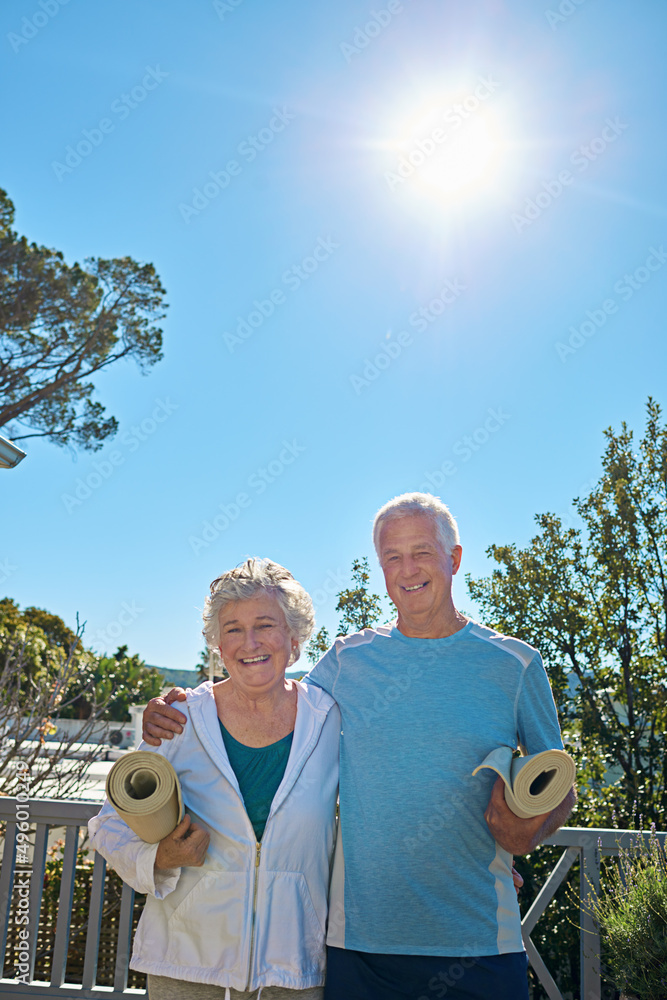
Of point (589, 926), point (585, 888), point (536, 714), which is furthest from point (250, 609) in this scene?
point (589, 926)

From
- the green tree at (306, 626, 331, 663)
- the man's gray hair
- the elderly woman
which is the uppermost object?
the green tree at (306, 626, 331, 663)

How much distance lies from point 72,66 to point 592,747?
7371mm

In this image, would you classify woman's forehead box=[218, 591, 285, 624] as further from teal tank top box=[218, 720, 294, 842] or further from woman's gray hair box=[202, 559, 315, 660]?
teal tank top box=[218, 720, 294, 842]

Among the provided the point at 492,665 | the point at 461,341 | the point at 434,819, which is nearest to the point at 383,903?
the point at 434,819

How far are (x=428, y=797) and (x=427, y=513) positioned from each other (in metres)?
0.72

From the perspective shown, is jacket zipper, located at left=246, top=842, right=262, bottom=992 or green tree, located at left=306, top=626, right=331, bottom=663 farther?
green tree, located at left=306, top=626, right=331, bottom=663

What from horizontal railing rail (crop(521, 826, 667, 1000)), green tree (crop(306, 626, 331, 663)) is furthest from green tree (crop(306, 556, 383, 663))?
horizontal railing rail (crop(521, 826, 667, 1000))

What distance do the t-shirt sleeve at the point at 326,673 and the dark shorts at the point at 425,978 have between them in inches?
24.9

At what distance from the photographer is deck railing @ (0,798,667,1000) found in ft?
8.27

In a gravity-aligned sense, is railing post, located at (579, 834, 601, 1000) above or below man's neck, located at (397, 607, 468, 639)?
below

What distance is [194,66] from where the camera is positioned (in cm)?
552

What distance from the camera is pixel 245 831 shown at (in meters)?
1.62

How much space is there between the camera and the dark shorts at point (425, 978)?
1.53m

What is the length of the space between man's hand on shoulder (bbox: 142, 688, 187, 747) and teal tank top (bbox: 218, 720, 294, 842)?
0.12 meters
